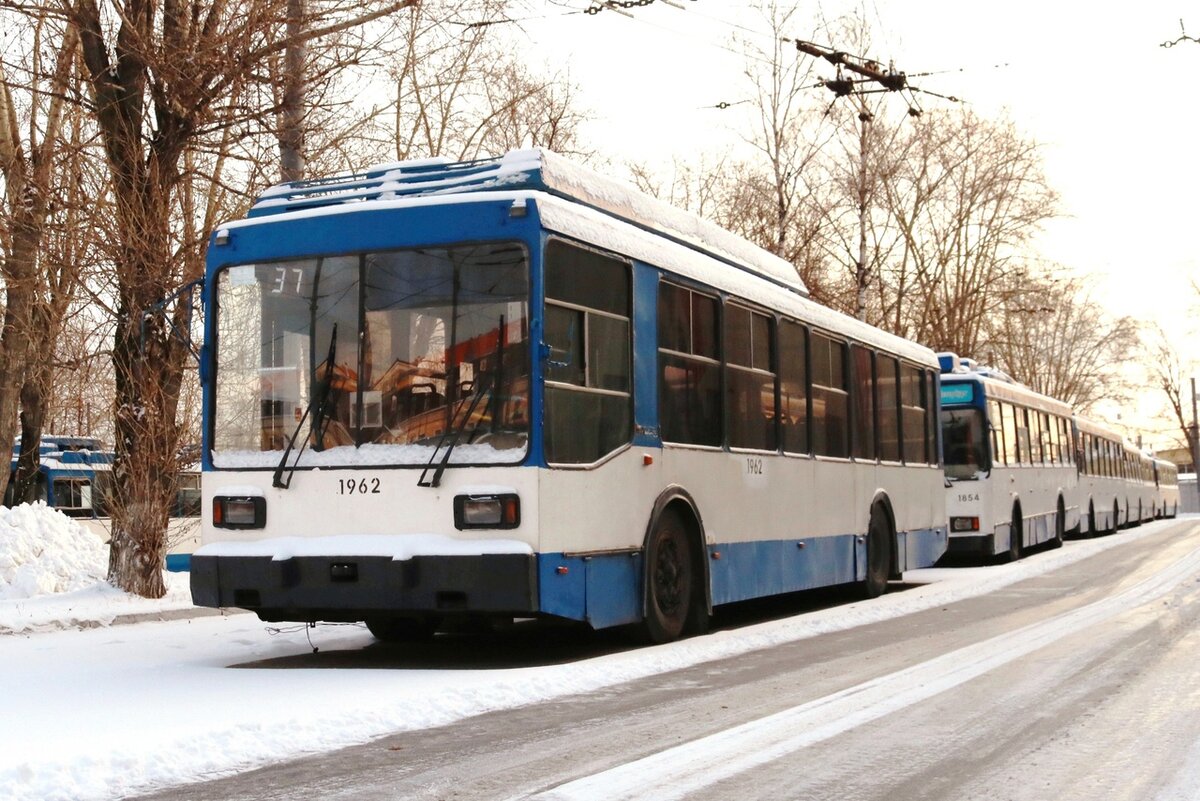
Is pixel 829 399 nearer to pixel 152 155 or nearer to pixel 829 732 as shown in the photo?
pixel 152 155

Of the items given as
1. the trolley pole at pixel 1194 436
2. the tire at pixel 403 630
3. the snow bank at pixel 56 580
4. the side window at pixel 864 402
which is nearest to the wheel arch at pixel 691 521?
the tire at pixel 403 630

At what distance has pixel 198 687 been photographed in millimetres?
9391

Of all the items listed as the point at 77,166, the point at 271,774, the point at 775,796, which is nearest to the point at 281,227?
the point at 271,774

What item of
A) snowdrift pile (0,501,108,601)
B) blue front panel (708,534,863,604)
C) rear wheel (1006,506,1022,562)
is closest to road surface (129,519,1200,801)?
blue front panel (708,534,863,604)

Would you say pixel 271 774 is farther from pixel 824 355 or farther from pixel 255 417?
pixel 824 355

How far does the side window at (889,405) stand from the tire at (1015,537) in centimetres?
777

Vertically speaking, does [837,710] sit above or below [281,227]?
below

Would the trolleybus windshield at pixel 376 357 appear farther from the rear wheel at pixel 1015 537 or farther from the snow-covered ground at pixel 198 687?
the rear wheel at pixel 1015 537

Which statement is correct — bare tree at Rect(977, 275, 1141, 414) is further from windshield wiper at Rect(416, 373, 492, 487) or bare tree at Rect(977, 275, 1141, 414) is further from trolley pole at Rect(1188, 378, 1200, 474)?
windshield wiper at Rect(416, 373, 492, 487)

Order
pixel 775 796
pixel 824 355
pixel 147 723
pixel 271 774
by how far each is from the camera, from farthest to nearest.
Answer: pixel 824 355, pixel 147 723, pixel 271 774, pixel 775 796

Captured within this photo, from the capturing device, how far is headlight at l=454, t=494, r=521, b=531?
1000 cm

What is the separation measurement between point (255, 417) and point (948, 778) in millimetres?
6058

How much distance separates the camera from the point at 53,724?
7.85 metres

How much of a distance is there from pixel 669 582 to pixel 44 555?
9.78 m
